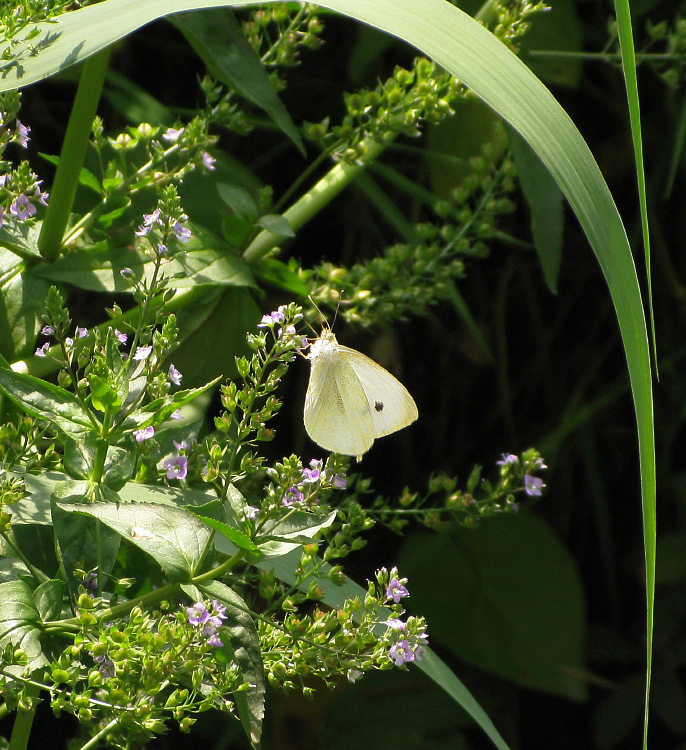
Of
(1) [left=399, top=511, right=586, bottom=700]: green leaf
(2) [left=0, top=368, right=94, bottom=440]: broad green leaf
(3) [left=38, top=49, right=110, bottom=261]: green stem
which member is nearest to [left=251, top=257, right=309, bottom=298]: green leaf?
(3) [left=38, top=49, right=110, bottom=261]: green stem

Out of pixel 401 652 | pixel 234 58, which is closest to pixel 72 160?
pixel 234 58

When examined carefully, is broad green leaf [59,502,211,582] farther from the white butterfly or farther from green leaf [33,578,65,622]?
the white butterfly

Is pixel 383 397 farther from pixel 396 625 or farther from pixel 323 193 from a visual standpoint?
pixel 396 625

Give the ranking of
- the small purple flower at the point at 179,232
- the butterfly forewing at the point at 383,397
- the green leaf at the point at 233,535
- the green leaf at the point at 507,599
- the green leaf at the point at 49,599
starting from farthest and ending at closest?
the green leaf at the point at 507,599 → the butterfly forewing at the point at 383,397 → the small purple flower at the point at 179,232 → the green leaf at the point at 49,599 → the green leaf at the point at 233,535

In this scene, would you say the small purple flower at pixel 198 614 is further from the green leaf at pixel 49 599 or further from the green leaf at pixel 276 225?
the green leaf at pixel 276 225

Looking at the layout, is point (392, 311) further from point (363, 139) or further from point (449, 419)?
point (449, 419)

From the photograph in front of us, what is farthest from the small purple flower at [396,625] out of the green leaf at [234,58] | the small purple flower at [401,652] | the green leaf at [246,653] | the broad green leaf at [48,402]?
the green leaf at [234,58]

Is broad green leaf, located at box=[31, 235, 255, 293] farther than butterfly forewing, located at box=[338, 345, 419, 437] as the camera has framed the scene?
No

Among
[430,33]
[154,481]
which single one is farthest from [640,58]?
[154,481]
